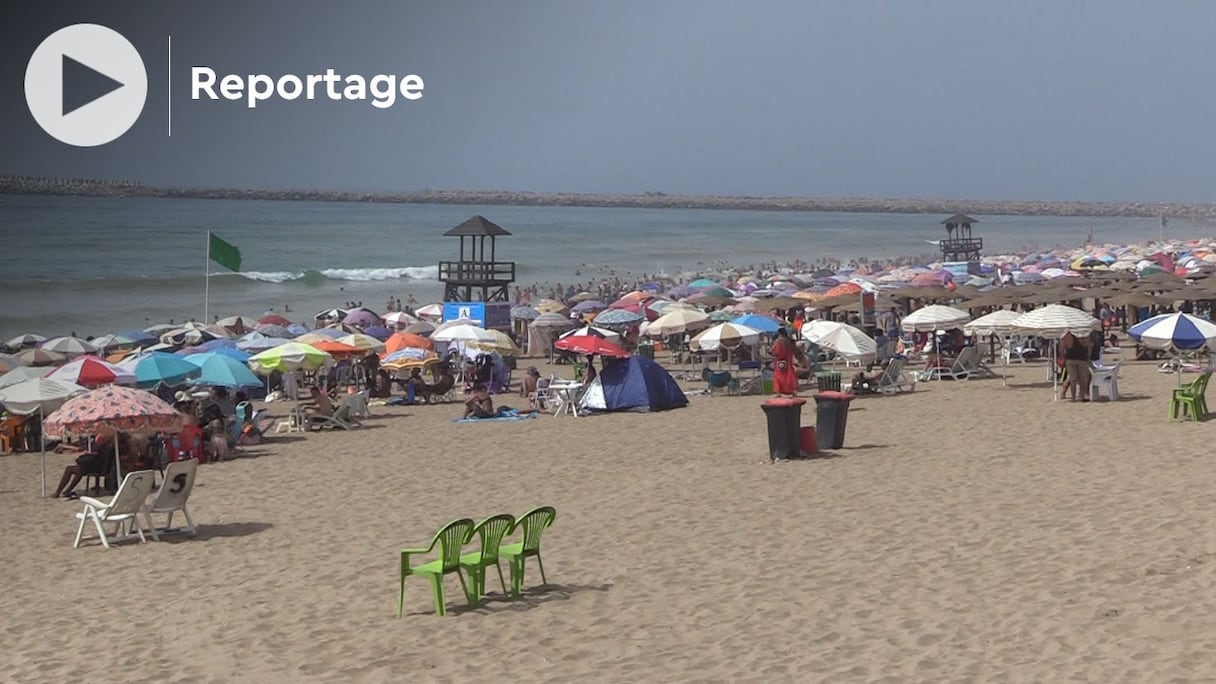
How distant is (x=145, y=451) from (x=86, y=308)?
129 feet

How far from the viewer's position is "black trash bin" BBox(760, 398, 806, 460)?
38.8 feet

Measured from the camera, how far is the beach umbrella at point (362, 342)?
1875 centimetres

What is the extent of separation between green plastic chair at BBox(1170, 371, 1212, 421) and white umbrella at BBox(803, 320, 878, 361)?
Result: 17.5 feet

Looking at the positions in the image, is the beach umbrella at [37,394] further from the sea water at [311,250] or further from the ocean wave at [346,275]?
the ocean wave at [346,275]

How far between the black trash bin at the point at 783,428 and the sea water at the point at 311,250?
105 ft

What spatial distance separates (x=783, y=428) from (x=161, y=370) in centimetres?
700

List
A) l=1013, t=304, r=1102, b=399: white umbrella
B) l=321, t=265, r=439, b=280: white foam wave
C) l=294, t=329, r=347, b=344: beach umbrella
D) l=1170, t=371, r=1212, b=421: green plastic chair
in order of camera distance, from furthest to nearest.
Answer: l=321, t=265, r=439, b=280: white foam wave < l=294, t=329, r=347, b=344: beach umbrella < l=1013, t=304, r=1102, b=399: white umbrella < l=1170, t=371, r=1212, b=421: green plastic chair

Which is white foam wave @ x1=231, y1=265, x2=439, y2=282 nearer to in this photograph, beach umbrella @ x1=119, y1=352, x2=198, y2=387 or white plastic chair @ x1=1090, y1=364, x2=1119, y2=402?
beach umbrella @ x1=119, y1=352, x2=198, y2=387

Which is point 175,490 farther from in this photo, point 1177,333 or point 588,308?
point 588,308

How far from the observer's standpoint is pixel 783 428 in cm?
1184

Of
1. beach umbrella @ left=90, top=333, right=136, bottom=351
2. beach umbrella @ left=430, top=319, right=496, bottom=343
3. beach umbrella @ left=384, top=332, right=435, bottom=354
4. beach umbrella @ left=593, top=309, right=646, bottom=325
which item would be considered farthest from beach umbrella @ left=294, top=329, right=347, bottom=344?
beach umbrella @ left=593, top=309, right=646, bottom=325

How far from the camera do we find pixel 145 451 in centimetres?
1259

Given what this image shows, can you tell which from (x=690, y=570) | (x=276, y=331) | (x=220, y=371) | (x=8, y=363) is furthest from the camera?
(x=276, y=331)

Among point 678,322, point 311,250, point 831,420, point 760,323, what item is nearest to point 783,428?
point 831,420
